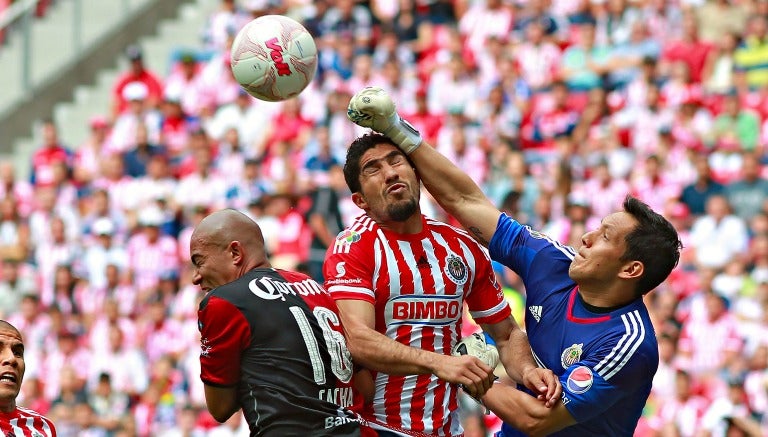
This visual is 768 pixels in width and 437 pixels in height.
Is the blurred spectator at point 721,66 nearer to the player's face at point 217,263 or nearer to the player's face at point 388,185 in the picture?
the player's face at point 388,185

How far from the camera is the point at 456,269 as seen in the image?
7.00 meters

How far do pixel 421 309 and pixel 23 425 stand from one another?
6.64 ft

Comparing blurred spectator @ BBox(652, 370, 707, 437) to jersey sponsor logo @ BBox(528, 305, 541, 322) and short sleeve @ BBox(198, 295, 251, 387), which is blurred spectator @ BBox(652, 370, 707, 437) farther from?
short sleeve @ BBox(198, 295, 251, 387)

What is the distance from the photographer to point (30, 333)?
17.4 m

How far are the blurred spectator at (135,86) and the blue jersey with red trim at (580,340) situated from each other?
13935 mm

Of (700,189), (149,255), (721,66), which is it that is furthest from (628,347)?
(149,255)

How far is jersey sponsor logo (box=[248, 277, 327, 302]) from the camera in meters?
6.44

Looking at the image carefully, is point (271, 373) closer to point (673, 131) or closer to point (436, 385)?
point (436, 385)

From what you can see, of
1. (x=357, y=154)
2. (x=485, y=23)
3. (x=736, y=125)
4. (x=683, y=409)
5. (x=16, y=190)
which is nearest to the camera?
(x=357, y=154)

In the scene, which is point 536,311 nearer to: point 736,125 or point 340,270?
point 340,270

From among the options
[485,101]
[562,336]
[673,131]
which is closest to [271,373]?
[562,336]

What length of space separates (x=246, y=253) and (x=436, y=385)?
116cm

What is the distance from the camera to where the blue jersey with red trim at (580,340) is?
659cm

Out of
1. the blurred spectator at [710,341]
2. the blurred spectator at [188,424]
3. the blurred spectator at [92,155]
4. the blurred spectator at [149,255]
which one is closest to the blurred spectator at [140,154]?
the blurred spectator at [92,155]
